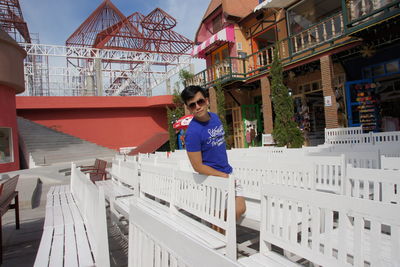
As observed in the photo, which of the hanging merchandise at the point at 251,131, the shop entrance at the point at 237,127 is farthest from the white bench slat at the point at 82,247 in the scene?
the shop entrance at the point at 237,127

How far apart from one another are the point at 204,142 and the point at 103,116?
18242 millimetres

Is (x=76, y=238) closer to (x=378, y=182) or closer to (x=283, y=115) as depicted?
(x=378, y=182)

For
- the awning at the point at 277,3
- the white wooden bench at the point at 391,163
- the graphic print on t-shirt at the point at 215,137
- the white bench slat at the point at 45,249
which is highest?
the awning at the point at 277,3

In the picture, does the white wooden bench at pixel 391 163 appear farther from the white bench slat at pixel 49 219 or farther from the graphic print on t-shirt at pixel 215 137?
the white bench slat at pixel 49 219

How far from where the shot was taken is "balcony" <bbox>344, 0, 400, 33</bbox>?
7164mm

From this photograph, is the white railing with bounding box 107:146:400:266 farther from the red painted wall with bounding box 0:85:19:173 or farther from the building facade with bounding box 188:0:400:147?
the red painted wall with bounding box 0:85:19:173

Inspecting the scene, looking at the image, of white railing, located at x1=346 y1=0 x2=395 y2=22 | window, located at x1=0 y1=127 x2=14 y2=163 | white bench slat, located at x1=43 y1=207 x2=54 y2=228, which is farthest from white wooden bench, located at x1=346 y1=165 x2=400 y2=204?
window, located at x1=0 y1=127 x2=14 y2=163

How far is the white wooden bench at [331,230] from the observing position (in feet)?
4.25

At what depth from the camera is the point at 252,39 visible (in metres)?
14.7

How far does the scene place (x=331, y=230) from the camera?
156 cm

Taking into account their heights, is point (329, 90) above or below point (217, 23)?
below

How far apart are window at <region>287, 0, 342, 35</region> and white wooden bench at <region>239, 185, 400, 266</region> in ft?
36.5

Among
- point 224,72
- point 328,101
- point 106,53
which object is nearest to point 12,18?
point 106,53

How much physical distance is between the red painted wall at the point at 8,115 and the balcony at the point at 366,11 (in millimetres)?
12525
